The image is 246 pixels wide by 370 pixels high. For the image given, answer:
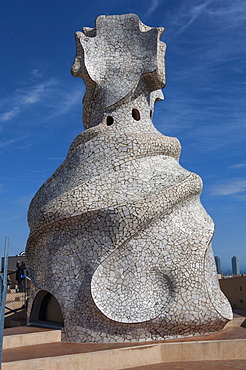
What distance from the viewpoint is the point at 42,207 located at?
10.9 m

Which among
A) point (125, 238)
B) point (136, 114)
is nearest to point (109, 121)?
point (136, 114)

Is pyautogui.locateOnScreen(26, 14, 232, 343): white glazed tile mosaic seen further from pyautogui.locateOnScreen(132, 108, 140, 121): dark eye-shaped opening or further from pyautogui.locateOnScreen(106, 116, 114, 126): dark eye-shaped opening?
pyautogui.locateOnScreen(132, 108, 140, 121): dark eye-shaped opening

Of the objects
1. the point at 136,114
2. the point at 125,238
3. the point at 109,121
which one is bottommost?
the point at 125,238

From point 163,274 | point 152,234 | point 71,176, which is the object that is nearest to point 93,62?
point 71,176

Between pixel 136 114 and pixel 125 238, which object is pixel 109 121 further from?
pixel 125 238

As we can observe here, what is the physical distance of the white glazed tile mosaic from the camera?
31.8 feet

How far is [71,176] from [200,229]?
12.3ft

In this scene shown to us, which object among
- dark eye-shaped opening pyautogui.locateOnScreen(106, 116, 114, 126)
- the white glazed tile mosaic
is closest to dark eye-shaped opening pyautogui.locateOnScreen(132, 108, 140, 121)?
the white glazed tile mosaic

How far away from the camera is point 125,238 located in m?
10.0

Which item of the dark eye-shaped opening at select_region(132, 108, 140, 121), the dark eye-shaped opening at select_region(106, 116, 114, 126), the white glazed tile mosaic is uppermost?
the dark eye-shaped opening at select_region(132, 108, 140, 121)

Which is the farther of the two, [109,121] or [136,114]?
[136,114]

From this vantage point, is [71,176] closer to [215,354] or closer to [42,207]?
[42,207]

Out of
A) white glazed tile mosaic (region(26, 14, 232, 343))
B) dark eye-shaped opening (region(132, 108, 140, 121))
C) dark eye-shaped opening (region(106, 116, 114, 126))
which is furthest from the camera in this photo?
dark eye-shaped opening (region(132, 108, 140, 121))

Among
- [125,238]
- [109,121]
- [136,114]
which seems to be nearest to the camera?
[125,238]
